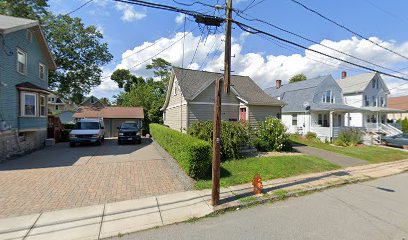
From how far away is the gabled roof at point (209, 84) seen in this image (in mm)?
15901

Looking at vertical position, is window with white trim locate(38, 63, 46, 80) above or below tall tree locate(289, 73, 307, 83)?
below

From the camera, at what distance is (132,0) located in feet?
18.7

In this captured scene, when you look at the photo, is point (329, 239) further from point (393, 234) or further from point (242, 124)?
point (242, 124)

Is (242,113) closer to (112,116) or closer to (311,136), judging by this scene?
(311,136)

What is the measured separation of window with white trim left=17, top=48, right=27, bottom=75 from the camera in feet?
41.9

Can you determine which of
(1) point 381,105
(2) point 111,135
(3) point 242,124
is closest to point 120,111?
(2) point 111,135

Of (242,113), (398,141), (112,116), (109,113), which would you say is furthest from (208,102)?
(398,141)

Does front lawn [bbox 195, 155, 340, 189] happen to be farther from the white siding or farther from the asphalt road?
the white siding

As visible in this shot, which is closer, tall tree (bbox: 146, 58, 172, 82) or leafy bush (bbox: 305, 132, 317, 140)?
leafy bush (bbox: 305, 132, 317, 140)

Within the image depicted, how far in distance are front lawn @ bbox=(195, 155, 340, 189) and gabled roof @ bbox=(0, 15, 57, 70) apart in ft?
Answer: 41.8

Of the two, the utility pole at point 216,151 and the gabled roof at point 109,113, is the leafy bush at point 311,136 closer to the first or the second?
the utility pole at point 216,151

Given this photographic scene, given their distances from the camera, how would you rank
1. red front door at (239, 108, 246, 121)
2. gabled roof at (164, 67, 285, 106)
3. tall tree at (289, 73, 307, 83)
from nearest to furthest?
1. gabled roof at (164, 67, 285, 106)
2. red front door at (239, 108, 246, 121)
3. tall tree at (289, 73, 307, 83)

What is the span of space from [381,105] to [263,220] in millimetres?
36297

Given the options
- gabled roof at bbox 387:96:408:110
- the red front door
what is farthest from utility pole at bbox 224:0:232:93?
gabled roof at bbox 387:96:408:110
